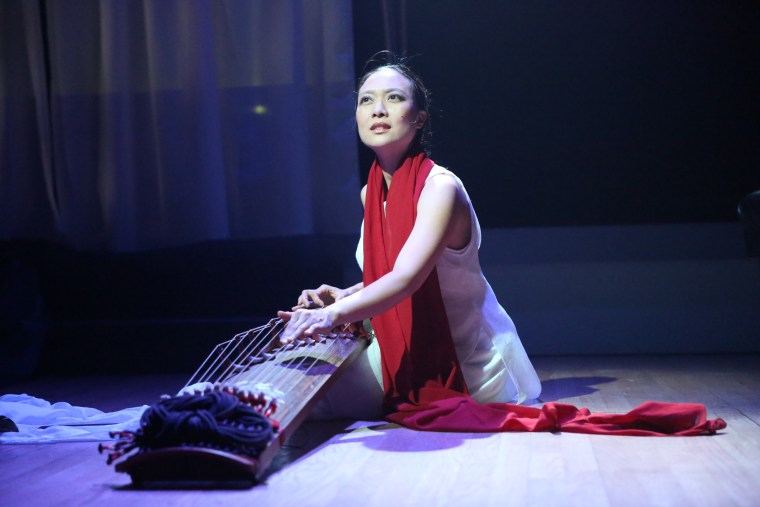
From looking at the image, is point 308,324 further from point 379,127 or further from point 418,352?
point 379,127

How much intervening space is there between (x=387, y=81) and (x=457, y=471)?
1.29 meters

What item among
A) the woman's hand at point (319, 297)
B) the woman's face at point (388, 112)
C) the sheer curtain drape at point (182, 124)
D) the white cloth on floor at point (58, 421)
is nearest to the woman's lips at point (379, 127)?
the woman's face at point (388, 112)

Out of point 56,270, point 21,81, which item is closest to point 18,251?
point 56,270

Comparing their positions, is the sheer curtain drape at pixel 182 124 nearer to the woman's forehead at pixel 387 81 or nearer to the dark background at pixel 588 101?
the dark background at pixel 588 101

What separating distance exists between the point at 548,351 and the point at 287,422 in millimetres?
2486

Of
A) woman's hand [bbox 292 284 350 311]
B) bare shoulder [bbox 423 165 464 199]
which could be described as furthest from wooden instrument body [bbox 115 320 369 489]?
bare shoulder [bbox 423 165 464 199]

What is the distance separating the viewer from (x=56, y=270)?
177 inches

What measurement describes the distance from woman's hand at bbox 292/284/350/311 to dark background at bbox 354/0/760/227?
153 cm

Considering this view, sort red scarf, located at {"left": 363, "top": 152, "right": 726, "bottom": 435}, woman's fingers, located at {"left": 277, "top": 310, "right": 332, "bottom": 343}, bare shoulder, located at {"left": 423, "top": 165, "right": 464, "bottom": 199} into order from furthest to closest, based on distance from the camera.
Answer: bare shoulder, located at {"left": 423, "top": 165, "right": 464, "bottom": 199}
red scarf, located at {"left": 363, "top": 152, "right": 726, "bottom": 435}
woman's fingers, located at {"left": 277, "top": 310, "right": 332, "bottom": 343}

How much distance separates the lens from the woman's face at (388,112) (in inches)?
113

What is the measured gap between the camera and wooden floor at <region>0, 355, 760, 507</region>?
194cm

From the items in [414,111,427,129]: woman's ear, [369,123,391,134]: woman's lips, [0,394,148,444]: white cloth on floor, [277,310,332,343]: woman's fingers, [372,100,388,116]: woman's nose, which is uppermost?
[372,100,388,116]: woman's nose

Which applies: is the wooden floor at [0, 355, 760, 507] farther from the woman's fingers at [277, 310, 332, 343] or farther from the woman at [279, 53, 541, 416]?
the woman's fingers at [277, 310, 332, 343]

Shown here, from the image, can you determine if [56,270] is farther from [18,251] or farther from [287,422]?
[287,422]
